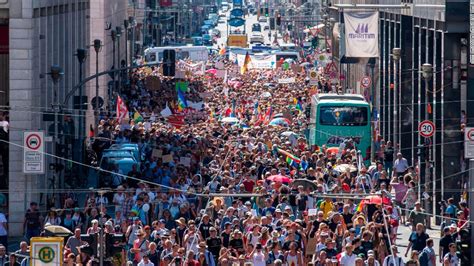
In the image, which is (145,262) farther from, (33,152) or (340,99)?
(340,99)

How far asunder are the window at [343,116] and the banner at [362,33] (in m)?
2.53

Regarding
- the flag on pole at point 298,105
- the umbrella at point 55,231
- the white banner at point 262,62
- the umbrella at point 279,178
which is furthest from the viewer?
the white banner at point 262,62

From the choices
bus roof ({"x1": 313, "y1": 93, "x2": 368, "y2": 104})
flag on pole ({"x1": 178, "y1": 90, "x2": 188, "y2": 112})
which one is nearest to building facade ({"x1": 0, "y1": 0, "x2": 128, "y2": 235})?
bus roof ({"x1": 313, "y1": 93, "x2": 368, "y2": 104})

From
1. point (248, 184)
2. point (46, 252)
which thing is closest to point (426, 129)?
point (248, 184)

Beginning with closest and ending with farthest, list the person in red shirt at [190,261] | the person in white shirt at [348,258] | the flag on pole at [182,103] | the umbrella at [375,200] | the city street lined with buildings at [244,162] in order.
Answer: the person in red shirt at [190,261] → the person in white shirt at [348,258] → the city street lined with buildings at [244,162] → the umbrella at [375,200] → the flag on pole at [182,103]

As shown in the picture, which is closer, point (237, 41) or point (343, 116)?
point (343, 116)

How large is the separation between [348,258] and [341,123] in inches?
1057

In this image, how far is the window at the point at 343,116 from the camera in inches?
2188

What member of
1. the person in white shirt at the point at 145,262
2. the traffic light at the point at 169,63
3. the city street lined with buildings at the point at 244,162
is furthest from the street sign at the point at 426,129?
the person in white shirt at the point at 145,262

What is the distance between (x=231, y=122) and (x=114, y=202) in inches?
1016

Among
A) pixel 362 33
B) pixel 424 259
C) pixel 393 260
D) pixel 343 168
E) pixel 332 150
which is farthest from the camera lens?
pixel 362 33

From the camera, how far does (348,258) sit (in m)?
29.0

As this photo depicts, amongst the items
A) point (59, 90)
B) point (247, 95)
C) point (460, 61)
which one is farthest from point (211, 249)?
point (247, 95)

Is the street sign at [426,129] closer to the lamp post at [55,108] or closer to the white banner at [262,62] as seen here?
the lamp post at [55,108]
